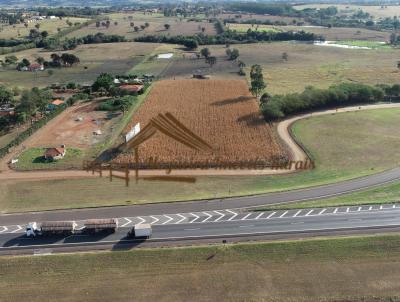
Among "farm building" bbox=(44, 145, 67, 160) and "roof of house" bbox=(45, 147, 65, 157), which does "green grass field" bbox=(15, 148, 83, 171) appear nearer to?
"farm building" bbox=(44, 145, 67, 160)

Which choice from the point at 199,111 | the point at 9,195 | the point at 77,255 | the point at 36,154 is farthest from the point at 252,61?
the point at 77,255

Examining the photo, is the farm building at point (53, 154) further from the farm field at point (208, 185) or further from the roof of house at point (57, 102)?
the roof of house at point (57, 102)

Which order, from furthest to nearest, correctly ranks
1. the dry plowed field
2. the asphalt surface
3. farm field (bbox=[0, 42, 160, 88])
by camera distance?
farm field (bbox=[0, 42, 160, 88]) → the dry plowed field → the asphalt surface

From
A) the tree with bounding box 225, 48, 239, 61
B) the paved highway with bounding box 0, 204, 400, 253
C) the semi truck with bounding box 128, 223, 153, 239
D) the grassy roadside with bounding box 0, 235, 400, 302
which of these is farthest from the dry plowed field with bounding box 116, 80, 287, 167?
the tree with bounding box 225, 48, 239, 61

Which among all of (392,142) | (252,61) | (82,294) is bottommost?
(82,294)

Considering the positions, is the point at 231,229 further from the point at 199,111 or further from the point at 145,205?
the point at 199,111

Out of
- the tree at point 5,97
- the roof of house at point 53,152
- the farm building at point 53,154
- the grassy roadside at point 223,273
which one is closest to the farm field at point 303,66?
the tree at point 5,97
